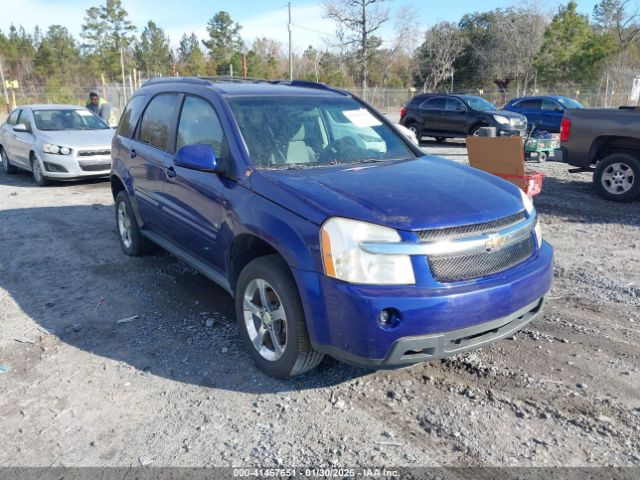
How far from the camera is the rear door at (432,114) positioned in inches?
704

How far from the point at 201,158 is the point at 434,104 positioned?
15.8 meters

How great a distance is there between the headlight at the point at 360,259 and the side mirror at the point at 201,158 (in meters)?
1.17

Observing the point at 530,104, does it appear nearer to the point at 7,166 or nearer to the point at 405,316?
the point at 7,166

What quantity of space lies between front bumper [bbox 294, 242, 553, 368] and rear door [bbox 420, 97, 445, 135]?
15.7 metres

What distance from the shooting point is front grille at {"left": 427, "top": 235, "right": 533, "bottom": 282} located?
9.20 feet

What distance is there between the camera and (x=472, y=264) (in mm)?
2895

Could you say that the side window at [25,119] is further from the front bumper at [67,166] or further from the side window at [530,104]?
the side window at [530,104]

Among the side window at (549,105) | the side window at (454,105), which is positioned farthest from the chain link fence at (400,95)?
the side window at (454,105)

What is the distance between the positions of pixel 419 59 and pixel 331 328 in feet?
190

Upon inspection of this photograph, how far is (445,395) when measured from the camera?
321 cm

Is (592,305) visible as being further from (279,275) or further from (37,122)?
(37,122)

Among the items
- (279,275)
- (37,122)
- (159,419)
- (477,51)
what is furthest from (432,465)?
(477,51)

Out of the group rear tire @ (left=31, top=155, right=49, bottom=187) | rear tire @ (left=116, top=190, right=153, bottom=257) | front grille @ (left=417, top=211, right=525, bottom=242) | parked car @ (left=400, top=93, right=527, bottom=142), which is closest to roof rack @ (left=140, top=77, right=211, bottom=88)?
rear tire @ (left=116, top=190, right=153, bottom=257)

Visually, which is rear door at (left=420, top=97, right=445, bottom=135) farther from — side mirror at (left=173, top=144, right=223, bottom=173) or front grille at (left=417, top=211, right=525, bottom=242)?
front grille at (left=417, top=211, right=525, bottom=242)
